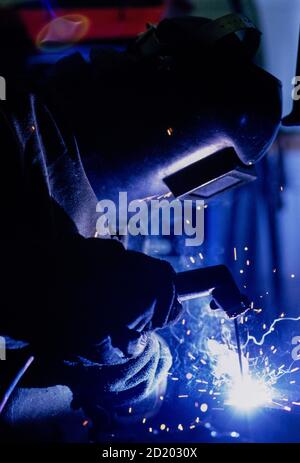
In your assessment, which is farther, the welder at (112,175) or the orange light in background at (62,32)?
the orange light in background at (62,32)

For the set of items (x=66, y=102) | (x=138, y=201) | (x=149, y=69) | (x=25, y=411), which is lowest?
(x=25, y=411)

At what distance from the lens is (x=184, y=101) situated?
1.76 meters

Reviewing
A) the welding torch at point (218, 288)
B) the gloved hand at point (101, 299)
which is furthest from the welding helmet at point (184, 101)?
the gloved hand at point (101, 299)

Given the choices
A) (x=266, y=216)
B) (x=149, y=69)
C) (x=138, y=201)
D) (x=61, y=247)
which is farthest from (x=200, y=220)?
(x=266, y=216)

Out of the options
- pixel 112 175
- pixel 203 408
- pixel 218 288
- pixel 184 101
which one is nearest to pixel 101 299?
pixel 218 288

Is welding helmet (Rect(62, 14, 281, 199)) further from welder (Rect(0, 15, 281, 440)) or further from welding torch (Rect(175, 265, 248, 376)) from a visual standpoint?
welding torch (Rect(175, 265, 248, 376))

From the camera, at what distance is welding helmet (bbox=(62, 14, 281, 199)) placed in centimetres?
172

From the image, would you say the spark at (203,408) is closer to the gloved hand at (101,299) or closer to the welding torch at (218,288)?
the welding torch at (218,288)

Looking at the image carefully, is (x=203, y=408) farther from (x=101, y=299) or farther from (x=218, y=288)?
(x=101, y=299)

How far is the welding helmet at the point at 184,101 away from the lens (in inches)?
67.6

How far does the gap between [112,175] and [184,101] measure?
0.50 meters
